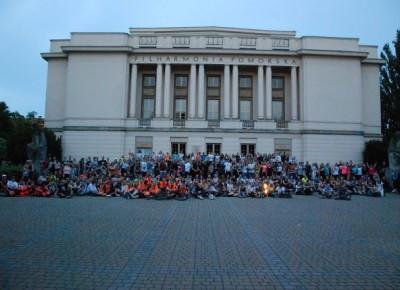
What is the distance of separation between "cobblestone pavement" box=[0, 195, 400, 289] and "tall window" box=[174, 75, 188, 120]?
3057 centimetres

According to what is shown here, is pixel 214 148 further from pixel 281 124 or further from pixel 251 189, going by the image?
pixel 251 189

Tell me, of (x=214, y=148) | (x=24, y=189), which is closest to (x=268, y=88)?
(x=214, y=148)

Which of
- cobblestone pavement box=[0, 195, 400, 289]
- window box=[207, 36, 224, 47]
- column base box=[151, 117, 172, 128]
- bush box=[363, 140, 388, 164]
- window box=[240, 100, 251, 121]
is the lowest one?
cobblestone pavement box=[0, 195, 400, 289]

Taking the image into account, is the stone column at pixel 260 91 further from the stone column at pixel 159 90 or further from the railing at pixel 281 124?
the stone column at pixel 159 90

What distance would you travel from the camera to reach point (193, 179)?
25.2 m

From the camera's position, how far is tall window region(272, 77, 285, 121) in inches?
1652

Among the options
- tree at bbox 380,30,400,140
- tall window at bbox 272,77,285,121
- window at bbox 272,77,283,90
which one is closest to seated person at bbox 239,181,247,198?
tall window at bbox 272,77,285,121

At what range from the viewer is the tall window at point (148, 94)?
4213cm

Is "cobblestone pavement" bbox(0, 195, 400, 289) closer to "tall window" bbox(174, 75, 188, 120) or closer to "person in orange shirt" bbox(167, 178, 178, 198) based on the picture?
"person in orange shirt" bbox(167, 178, 178, 198)

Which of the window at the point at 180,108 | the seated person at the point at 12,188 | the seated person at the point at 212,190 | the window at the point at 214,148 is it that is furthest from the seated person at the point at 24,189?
the window at the point at 180,108

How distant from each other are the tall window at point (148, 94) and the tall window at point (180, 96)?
2813 mm

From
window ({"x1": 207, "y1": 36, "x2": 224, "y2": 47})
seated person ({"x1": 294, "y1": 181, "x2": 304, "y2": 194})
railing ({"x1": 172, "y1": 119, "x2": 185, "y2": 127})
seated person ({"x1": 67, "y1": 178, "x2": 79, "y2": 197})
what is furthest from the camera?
window ({"x1": 207, "y1": 36, "x2": 224, "y2": 47})

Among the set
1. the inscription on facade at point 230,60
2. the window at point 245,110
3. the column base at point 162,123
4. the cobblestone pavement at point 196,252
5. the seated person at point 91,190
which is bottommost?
the cobblestone pavement at point 196,252

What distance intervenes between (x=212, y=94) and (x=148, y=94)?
25.8 feet
